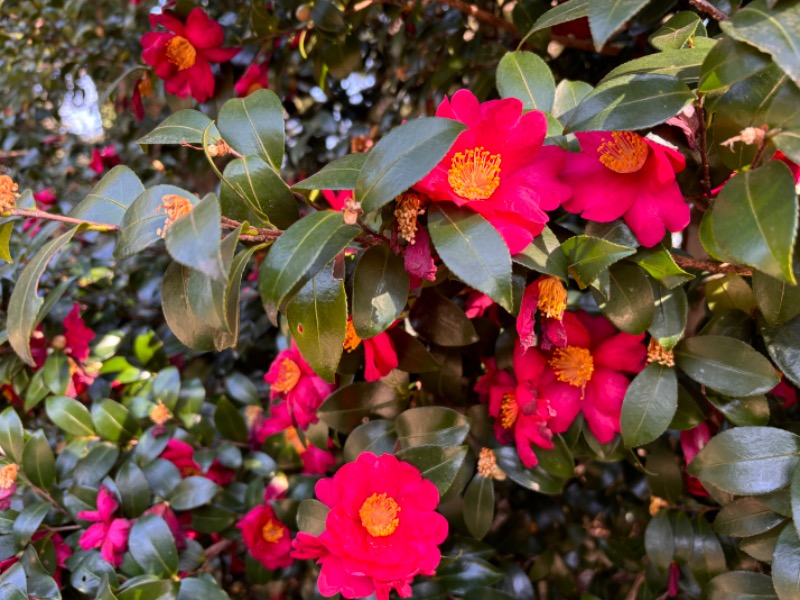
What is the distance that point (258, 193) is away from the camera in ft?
1.81

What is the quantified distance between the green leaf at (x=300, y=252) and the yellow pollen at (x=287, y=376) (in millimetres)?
368

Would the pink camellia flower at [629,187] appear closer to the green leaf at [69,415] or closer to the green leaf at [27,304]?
the green leaf at [27,304]

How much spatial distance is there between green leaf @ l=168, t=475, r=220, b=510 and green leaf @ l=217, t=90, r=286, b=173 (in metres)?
0.50

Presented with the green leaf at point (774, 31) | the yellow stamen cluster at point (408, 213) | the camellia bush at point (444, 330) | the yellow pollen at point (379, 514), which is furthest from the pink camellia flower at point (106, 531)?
the green leaf at point (774, 31)

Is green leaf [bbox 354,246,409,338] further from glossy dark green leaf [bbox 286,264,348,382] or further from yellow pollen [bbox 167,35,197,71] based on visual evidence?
yellow pollen [bbox 167,35,197,71]

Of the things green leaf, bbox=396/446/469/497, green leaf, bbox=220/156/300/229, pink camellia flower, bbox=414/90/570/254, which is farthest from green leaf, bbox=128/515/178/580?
pink camellia flower, bbox=414/90/570/254

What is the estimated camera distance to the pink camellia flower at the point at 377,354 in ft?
2.30

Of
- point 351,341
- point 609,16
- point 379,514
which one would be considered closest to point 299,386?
point 351,341

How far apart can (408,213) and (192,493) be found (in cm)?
58

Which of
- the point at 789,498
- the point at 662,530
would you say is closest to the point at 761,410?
the point at 789,498

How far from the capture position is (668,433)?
929mm

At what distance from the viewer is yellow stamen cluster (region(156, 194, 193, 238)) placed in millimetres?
493

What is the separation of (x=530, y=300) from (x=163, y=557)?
20.7 inches

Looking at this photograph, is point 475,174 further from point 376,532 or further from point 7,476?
point 7,476
